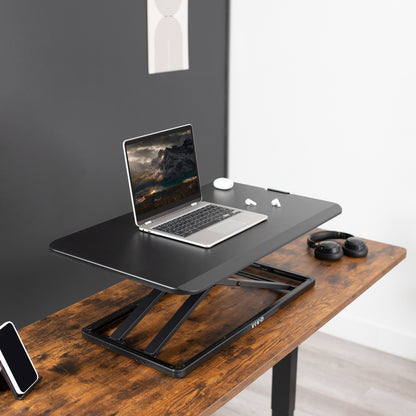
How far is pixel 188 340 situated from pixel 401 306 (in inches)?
62.5

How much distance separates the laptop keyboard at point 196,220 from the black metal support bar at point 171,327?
190 millimetres

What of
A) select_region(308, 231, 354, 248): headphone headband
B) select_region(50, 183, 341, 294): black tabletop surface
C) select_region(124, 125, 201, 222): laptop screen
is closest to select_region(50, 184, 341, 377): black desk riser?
select_region(50, 183, 341, 294): black tabletop surface

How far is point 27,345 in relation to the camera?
62.7 inches

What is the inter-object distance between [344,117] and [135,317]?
1610mm

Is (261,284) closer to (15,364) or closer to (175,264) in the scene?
(175,264)

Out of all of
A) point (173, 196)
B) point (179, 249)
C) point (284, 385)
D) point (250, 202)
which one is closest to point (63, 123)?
point (173, 196)

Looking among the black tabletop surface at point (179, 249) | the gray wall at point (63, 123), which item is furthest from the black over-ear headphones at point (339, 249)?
the gray wall at point (63, 123)

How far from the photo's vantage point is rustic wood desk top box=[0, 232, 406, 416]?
135 centimetres

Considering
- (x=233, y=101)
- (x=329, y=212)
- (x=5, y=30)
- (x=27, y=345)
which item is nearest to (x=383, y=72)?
(x=233, y=101)

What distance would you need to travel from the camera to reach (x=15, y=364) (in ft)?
4.50

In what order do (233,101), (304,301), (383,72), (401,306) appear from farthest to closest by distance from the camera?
1. (233,101)
2. (401,306)
3. (383,72)
4. (304,301)

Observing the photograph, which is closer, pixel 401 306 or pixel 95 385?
pixel 95 385

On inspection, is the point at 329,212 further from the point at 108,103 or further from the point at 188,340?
the point at 108,103

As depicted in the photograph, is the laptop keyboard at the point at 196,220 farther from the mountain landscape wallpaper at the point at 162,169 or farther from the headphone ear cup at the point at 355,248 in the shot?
the headphone ear cup at the point at 355,248
